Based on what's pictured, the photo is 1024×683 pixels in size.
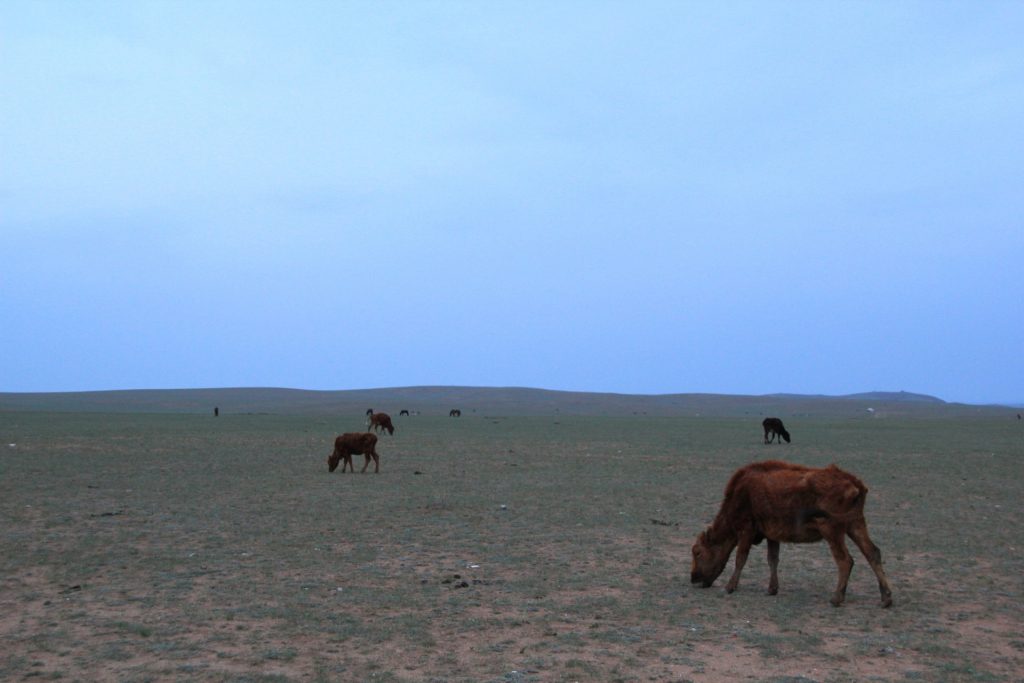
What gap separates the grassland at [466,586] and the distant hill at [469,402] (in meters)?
97.0

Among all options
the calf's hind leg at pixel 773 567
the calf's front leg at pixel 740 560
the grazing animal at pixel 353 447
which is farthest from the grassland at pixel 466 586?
the grazing animal at pixel 353 447

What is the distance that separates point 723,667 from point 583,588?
3.21 meters

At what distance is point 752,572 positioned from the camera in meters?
12.0

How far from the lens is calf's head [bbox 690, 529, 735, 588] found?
10797 millimetres

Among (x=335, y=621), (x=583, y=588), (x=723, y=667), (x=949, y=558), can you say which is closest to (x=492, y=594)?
(x=583, y=588)

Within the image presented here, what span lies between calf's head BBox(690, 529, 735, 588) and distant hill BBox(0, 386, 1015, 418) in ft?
345

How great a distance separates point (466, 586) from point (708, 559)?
9.20 feet

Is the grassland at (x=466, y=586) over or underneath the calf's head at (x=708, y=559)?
underneath

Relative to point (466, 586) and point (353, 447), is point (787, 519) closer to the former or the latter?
point (466, 586)

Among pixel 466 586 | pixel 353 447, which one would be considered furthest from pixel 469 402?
pixel 466 586

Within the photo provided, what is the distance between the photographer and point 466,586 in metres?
10.9

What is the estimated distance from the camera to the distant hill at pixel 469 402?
399ft

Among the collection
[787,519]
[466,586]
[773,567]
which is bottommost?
[466,586]

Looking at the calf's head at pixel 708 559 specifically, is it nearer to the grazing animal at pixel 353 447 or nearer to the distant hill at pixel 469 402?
the grazing animal at pixel 353 447
